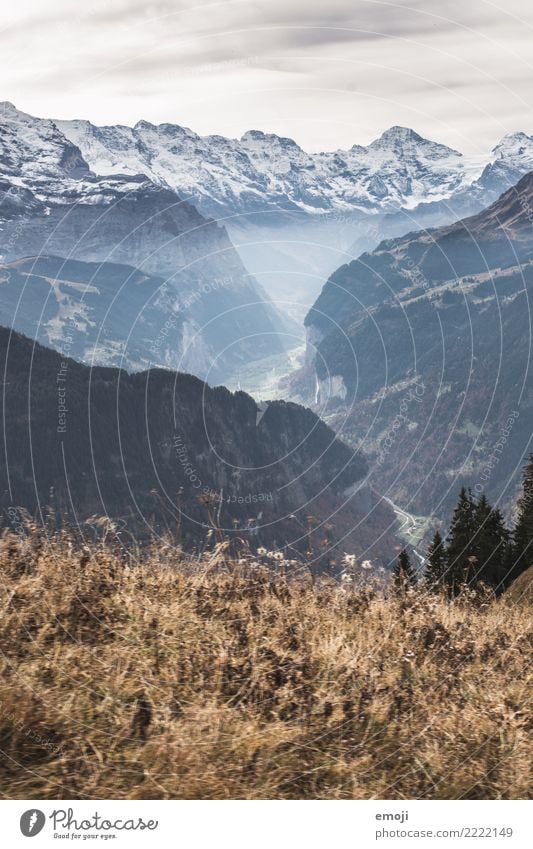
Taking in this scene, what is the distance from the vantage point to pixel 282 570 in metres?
9.78

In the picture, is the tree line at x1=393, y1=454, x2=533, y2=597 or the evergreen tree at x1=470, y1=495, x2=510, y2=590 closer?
the tree line at x1=393, y1=454, x2=533, y2=597

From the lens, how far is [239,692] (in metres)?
6.65

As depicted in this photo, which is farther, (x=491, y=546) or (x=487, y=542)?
(x=487, y=542)

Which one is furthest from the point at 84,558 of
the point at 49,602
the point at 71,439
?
the point at 71,439

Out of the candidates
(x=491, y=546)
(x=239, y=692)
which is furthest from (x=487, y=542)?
(x=239, y=692)

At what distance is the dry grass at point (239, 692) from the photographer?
5.93 meters

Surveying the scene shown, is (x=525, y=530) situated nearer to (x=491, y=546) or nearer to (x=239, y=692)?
(x=491, y=546)

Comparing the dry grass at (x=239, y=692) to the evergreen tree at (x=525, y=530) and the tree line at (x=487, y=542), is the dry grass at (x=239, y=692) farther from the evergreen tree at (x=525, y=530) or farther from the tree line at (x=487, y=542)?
the evergreen tree at (x=525, y=530)

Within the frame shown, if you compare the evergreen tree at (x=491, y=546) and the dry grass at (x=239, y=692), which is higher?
the dry grass at (x=239, y=692)

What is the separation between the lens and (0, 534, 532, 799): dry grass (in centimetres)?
593

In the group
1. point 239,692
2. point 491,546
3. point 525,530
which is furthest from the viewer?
point 525,530

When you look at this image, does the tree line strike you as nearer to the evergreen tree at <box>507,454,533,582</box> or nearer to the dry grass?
the evergreen tree at <box>507,454,533,582</box>

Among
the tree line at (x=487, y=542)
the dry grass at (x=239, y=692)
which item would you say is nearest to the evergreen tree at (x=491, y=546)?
the tree line at (x=487, y=542)

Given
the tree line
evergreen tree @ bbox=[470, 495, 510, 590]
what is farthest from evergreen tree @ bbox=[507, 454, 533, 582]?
evergreen tree @ bbox=[470, 495, 510, 590]
